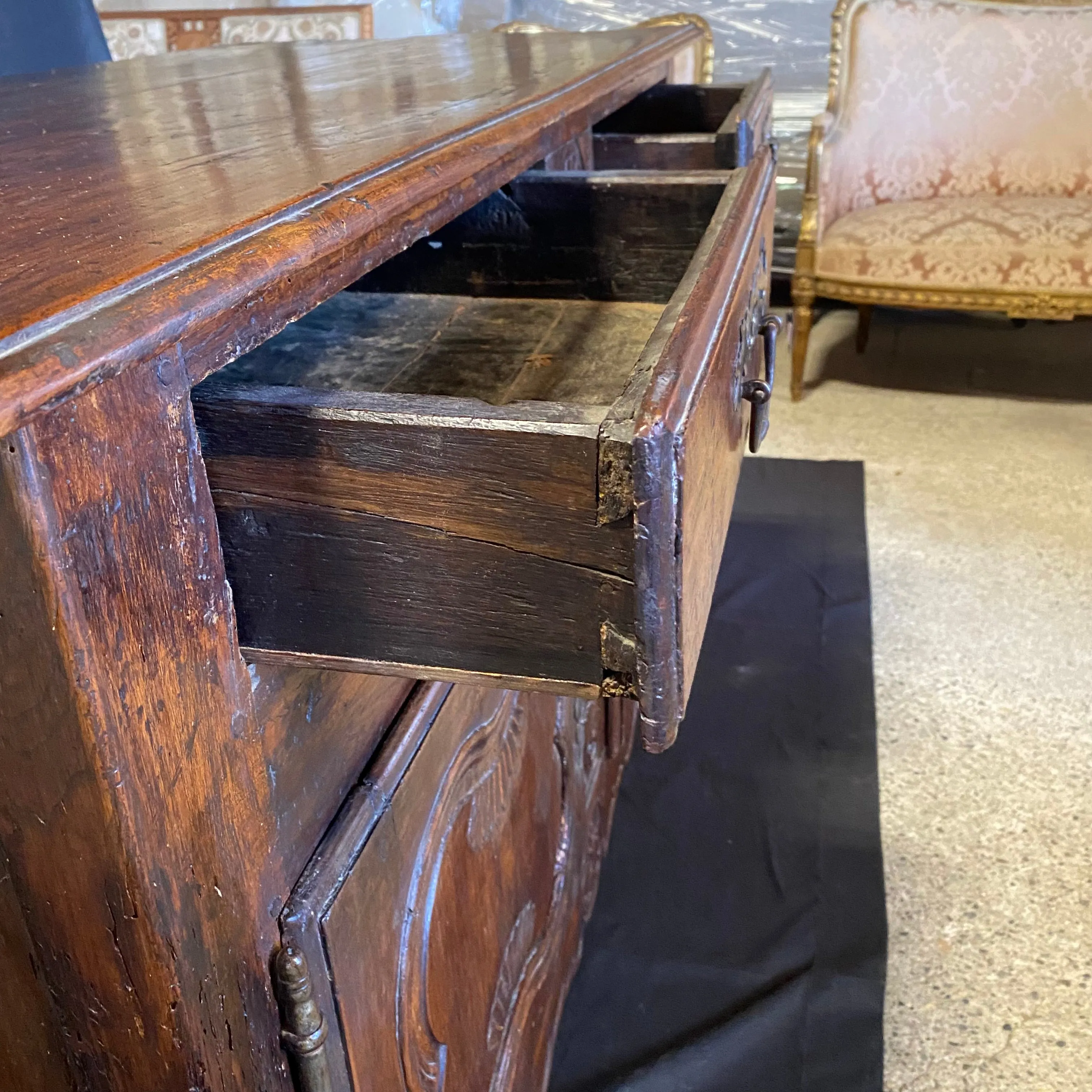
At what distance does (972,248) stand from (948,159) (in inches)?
17.7

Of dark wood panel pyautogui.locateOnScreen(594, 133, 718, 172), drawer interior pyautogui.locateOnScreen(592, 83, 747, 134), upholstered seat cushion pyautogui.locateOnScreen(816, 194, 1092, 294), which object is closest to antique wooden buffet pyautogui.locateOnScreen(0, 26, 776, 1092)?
dark wood panel pyautogui.locateOnScreen(594, 133, 718, 172)

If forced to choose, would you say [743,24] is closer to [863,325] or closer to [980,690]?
[863,325]

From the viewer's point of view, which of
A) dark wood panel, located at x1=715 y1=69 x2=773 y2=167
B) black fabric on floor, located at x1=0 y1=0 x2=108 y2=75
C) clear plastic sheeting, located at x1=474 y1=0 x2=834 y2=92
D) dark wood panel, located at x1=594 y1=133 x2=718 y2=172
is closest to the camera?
dark wood panel, located at x1=715 y1=69 x2=773 y2=167

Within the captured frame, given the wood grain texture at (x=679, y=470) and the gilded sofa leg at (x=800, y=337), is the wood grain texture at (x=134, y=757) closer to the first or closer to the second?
the wood grain texture at (x=679, y=470)

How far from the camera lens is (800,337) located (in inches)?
93.2

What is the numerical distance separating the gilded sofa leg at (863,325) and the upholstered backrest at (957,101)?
0.88ft

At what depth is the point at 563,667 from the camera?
0.41 metres

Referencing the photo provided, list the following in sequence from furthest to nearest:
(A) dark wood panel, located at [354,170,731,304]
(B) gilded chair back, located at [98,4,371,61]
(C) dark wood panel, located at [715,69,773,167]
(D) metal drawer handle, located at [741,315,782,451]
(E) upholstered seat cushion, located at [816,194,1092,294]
A: 1. (B) gilded chair back, located at [98,4,371,61]
2. (E) upholstered seat cushion, located at [816,194,1092,294]
3. (C) dark wood panel, located at [715,69,773,167]
4. (A) dark wood panel, located at [354,170,731,304]
5. (D) metal drawer handle, located at [741,315,782,451]

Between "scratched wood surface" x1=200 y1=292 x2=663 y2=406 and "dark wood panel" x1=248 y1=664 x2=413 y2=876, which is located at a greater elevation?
"scratched wood surface" x1=200 y1=292 x2=663 y2=406

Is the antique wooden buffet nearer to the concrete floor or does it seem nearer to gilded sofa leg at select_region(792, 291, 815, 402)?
the concrete floor

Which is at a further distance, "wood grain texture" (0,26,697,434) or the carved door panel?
the carved door panel

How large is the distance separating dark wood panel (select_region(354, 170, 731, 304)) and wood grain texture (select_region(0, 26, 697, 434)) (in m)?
0.05

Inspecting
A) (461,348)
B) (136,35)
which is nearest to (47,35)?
(136,35)

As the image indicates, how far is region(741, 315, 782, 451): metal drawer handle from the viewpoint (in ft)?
2.00
